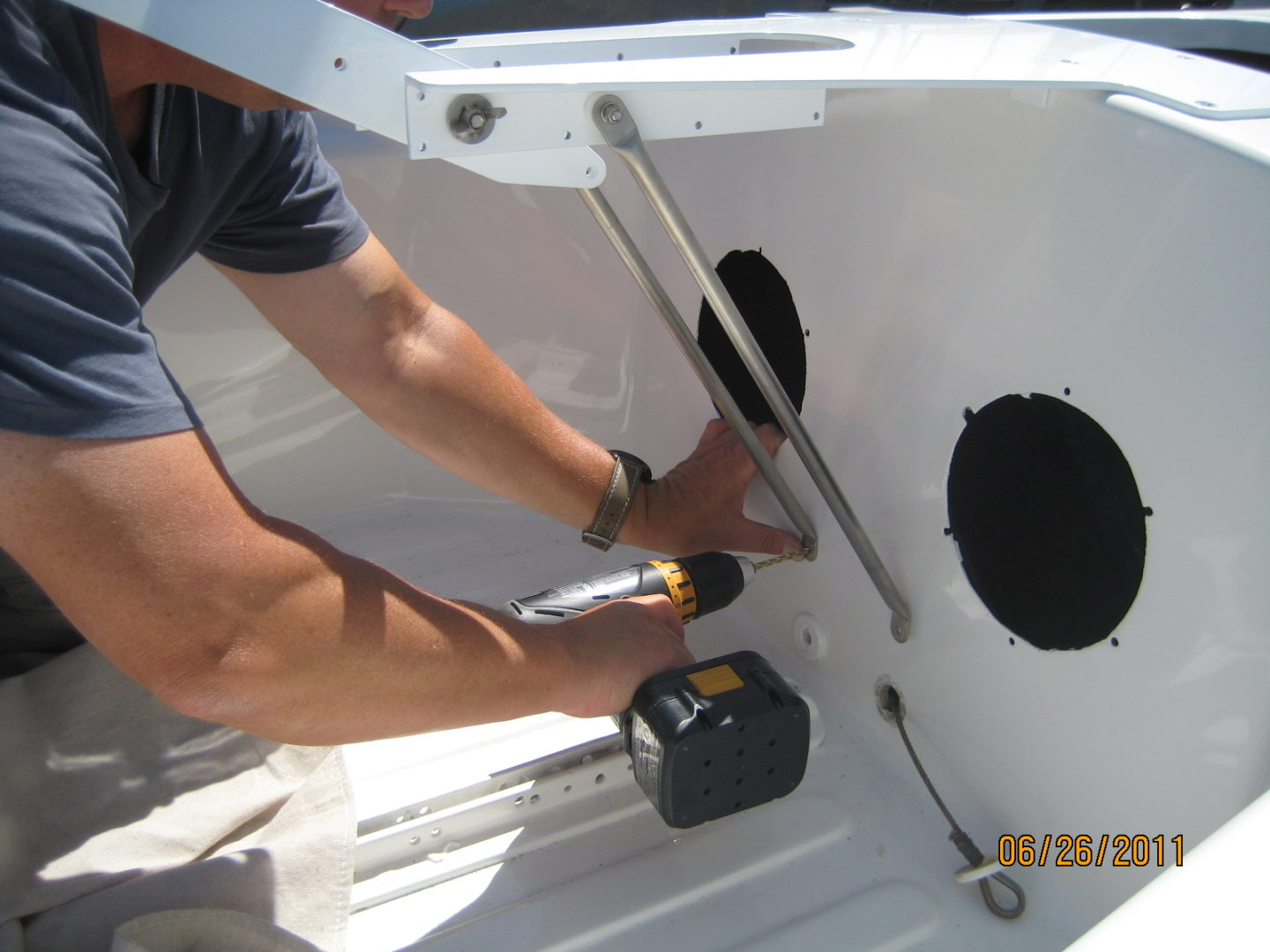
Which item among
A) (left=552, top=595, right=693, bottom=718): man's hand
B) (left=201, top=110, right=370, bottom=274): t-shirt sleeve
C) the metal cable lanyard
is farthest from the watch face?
the metal cable lanyard

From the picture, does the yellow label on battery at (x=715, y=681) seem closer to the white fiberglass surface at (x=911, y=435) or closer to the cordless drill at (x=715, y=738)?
the cordless drill at (x=715, y=738)

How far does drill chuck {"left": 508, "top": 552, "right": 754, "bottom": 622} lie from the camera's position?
108 centimetres

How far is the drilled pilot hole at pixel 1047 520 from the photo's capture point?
773 mm

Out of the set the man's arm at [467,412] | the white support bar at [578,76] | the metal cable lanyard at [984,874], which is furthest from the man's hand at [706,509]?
the white support bar at [578,76]

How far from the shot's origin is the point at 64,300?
55cm

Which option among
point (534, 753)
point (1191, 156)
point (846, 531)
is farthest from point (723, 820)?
point (1191, 156)

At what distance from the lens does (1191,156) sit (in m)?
0.67

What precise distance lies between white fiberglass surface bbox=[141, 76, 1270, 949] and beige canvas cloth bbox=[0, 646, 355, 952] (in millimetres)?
125

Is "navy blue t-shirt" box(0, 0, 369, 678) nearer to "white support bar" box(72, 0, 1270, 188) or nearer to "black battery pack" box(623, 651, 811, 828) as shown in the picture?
"white support bar" box(72, 0, 1270, 188)

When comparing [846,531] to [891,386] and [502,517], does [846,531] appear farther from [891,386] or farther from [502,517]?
[502,517]

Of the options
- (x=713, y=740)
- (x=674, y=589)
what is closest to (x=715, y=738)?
(x=713, y=740)

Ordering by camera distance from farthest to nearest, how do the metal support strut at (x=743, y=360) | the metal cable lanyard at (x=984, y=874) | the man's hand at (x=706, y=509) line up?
the man's hand at (x=706, y=509), the metal cable lanyard at (x=984, y=874), the metal support strut at (x=743, y=360)

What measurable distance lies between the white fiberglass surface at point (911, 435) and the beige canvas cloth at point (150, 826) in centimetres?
13

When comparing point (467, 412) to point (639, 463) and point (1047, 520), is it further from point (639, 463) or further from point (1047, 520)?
point (1047, 520)
